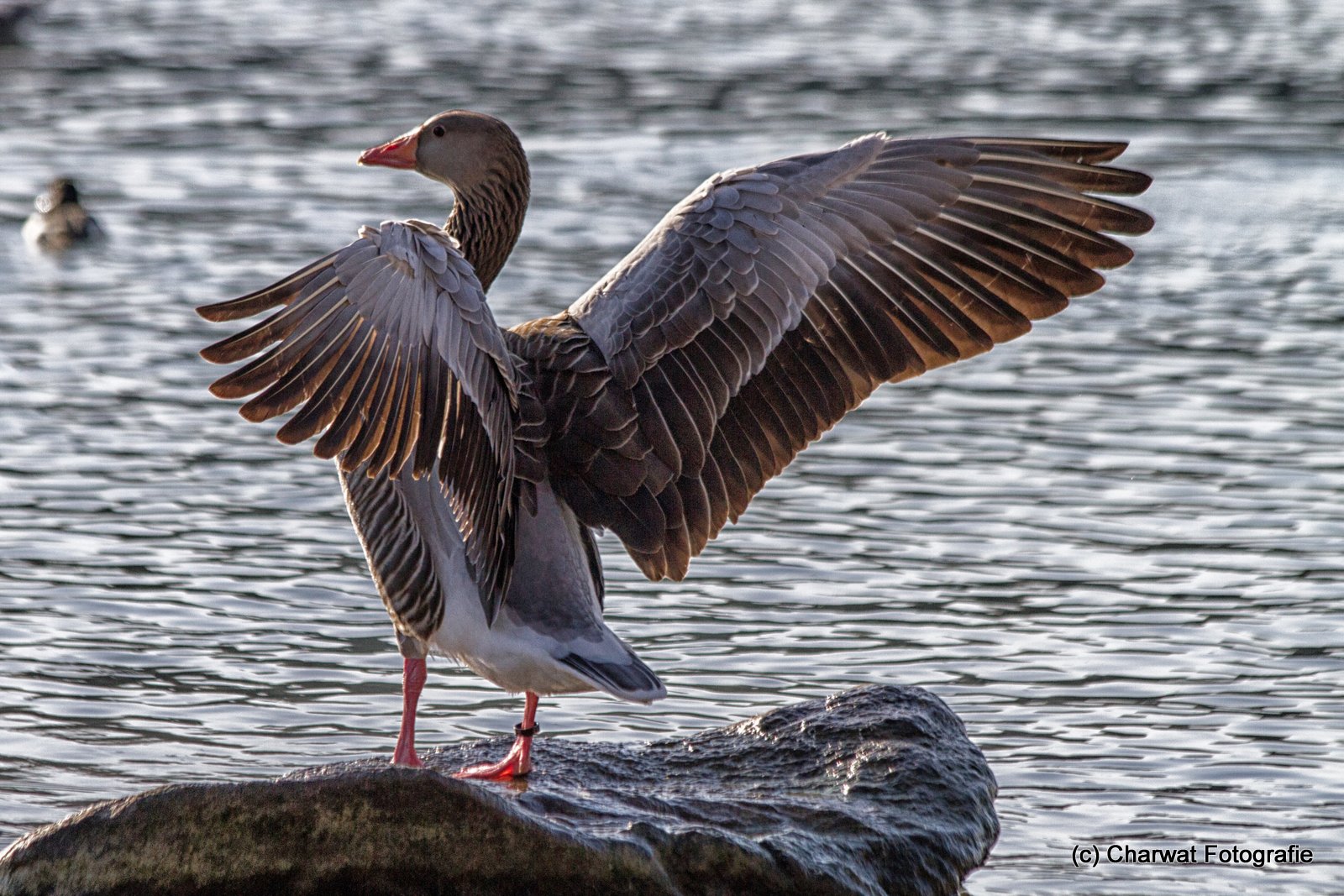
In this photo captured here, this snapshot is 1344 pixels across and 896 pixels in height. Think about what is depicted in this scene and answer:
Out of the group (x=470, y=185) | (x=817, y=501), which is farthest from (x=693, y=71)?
(x=470, y=185)

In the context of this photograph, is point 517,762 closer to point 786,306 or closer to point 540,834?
point 540,834

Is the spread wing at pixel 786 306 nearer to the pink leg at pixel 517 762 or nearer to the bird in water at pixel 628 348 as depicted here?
the bird in water at pixel 628 348

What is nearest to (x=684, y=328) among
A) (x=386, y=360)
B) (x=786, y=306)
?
(x=786, y=306)

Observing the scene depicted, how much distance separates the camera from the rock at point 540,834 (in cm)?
505

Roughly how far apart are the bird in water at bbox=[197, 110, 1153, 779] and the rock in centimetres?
43

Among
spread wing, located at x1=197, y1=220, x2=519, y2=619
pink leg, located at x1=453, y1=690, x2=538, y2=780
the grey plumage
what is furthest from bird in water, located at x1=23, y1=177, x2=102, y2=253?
spread wing, located at x1=197, y1=220, x2=519, y2=619

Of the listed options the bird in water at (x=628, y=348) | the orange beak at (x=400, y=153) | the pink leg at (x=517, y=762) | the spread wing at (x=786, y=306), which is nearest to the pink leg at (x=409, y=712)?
the bird in water at (x=628, y=348)

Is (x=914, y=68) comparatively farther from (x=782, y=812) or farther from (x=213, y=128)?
(x=782, y=812)

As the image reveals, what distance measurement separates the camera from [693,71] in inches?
869

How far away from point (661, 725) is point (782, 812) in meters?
1.68

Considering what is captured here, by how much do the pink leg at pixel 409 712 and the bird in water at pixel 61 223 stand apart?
9434 mm

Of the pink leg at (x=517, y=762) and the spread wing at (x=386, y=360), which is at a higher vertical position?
the spread wing at (x=386, y=360)

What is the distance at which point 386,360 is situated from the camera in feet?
16.8

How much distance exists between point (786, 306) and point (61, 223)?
385 inches
